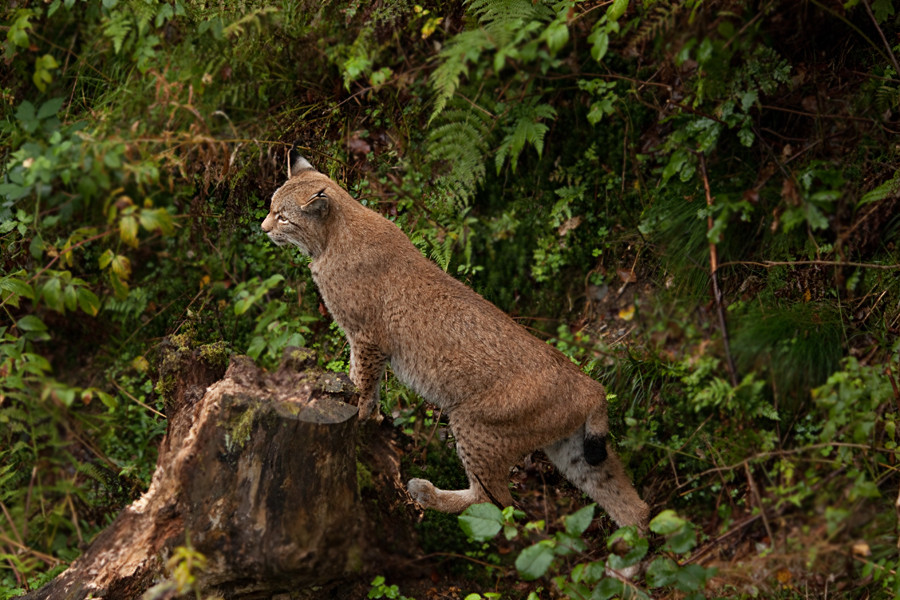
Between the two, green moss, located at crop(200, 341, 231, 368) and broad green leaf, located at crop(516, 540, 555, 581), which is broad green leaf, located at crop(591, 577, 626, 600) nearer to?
broad green leaf, located at crop(516, 540, 555, 581)

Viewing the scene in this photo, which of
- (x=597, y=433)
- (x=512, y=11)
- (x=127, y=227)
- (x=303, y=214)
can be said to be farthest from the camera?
(x=512, y=11)

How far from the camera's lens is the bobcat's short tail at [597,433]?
14.6ft

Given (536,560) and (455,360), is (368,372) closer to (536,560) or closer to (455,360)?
(455,360)

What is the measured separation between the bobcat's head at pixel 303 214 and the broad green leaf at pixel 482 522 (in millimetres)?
2306

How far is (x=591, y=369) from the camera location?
17.1 ft

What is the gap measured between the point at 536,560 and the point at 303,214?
2.77 metres

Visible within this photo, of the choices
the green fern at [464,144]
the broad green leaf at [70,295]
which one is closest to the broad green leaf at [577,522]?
the broad green leaf at [70,295]

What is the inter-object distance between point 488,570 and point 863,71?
4060 mm

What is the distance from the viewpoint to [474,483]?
4594mm

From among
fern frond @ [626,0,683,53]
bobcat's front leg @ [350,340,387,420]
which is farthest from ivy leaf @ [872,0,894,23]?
bobcat's front leg @ [350,340,387,420]

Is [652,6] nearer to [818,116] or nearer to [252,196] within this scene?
→ [818,116]

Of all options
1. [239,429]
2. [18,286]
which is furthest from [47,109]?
[239,429]

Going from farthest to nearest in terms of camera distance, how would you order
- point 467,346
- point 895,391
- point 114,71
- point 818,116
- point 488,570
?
point 114,71 → point 818,116 → point 467,346 → point 488,570 → point 895,391

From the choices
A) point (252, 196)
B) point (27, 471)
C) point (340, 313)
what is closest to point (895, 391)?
point (340, 313)
